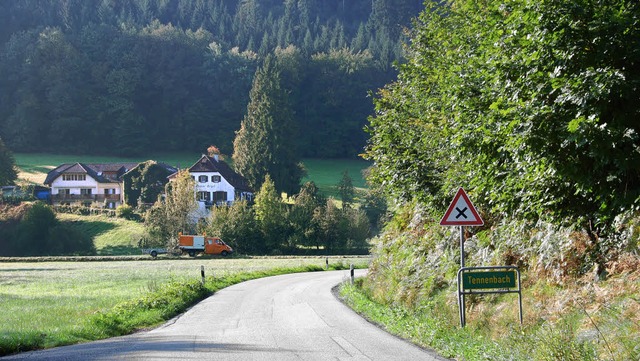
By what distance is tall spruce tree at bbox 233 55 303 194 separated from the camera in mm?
98062

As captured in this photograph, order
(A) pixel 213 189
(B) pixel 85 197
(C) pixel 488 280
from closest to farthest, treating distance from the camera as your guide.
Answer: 1. (C) pixel 488 280
2. (A) pixel 213 189
3. (B) pixel 85 197

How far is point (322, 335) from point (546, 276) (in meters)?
4.35

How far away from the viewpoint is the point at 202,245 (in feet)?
Answer: 228

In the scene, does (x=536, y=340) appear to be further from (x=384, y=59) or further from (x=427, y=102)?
(x=384, y=59)

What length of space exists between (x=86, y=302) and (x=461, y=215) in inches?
642

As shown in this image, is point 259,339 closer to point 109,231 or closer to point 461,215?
point 461,215

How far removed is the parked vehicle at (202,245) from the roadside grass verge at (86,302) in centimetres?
2181

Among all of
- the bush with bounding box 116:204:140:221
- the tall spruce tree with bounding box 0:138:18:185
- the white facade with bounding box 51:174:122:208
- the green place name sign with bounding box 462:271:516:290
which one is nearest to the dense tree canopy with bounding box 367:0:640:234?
the green place name sign with bounding box 462:271:516:290

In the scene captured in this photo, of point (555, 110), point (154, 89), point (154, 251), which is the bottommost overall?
point (154, 251)

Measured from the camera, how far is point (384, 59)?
147 meters

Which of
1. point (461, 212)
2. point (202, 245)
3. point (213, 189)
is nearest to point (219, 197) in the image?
point (213, 189)

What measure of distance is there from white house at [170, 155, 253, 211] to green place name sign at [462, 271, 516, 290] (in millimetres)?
82265

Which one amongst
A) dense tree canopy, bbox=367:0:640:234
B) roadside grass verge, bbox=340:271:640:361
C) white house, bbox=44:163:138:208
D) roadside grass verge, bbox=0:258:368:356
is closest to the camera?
roadside grass verge, bbox=340:271:640:361

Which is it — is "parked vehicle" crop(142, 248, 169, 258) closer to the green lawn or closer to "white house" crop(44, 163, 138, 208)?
the green lawn
